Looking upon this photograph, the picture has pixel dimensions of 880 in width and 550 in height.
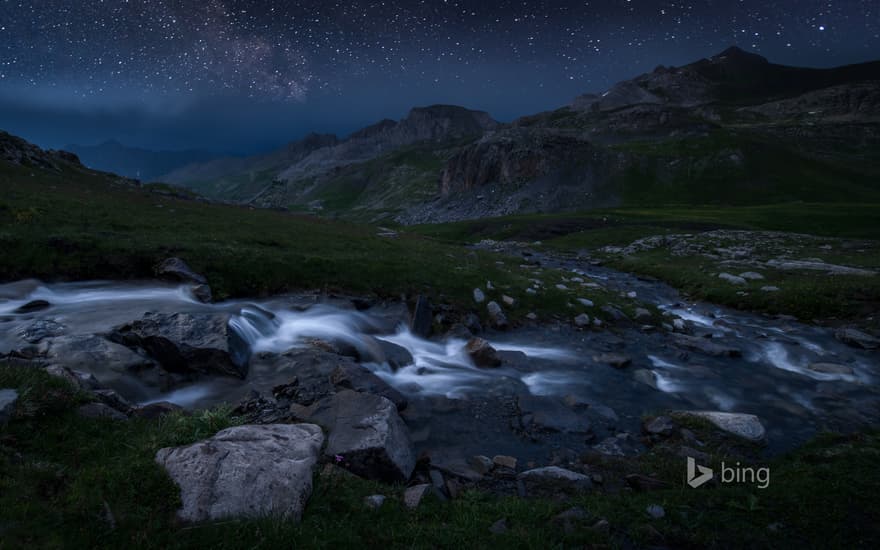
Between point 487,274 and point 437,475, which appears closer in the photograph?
point 437,475

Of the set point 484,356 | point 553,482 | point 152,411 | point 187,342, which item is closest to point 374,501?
point 553,482

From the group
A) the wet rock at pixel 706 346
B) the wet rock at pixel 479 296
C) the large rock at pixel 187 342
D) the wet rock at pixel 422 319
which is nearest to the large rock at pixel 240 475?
the large rock at pixel 187 342

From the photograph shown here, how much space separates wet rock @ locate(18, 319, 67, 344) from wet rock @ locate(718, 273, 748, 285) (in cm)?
3550

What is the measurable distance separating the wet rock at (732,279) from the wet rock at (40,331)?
35.5m

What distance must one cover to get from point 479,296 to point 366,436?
13.3m

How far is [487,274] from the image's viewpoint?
23.8 meters

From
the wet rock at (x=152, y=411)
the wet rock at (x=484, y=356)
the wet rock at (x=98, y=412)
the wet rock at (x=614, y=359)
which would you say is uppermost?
the wet rock at (x=98, y=412)

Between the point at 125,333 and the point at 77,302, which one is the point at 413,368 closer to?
the point at 125,333

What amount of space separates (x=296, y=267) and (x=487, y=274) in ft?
35.5

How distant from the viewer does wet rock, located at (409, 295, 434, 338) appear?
17.1 meters

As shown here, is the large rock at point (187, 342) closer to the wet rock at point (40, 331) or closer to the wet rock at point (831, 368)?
the wet rock at point (40, 331)

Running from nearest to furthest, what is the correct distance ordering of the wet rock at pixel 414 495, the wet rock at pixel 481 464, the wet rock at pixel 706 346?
the wet rock at pixel 414 495
the wet rock at pixel 481 464
the wet rock at pixel 706 346

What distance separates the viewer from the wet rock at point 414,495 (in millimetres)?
6113

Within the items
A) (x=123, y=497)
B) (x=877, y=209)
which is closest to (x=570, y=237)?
(x=877, y=209)
